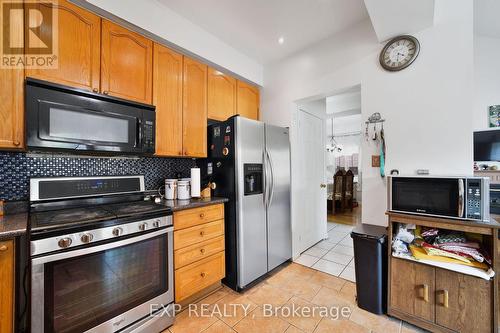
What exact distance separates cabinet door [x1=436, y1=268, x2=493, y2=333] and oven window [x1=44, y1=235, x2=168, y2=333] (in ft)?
6.65

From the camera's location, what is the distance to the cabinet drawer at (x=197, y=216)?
1655 mm

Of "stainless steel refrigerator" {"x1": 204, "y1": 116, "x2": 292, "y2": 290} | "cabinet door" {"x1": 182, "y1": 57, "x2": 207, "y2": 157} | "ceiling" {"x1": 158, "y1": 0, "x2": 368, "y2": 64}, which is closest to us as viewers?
"ceiling" {"x1": 158, "y1": 0, "x2": 368, "y2": 64}

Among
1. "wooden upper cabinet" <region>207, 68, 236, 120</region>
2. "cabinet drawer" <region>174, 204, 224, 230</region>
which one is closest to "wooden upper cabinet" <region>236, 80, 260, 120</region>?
"wooden upper cabinet" <region>207, 68, 236, 120</region>

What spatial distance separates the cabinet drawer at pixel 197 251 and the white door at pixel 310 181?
1.23 meters

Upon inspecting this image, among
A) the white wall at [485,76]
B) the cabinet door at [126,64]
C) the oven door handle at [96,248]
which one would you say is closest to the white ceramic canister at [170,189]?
the oven door handle at [96,248]

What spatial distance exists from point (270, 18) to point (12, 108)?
222 centimetres

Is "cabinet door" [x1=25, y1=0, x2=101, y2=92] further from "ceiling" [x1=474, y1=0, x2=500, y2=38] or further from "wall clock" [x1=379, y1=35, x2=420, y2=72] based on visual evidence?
"ceiling" [x1=474, y1=0, x2=500, y2=38]

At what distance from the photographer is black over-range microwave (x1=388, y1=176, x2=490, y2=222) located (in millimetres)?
1261

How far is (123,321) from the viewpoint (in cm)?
131

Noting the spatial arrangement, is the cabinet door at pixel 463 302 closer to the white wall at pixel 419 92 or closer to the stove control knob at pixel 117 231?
the white wall at pixel 419 92

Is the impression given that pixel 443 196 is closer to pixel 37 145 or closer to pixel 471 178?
pixel 471 178

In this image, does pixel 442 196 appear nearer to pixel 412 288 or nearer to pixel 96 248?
pixel 412 288

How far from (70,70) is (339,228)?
4.42 meters

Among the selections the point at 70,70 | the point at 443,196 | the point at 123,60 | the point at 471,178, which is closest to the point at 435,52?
the point at 471,178
